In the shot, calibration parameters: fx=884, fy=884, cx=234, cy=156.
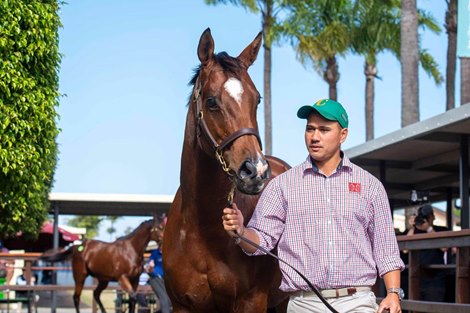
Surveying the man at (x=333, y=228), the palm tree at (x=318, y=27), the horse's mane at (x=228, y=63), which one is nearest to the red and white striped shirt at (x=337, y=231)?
the man at (x=333, y=228)

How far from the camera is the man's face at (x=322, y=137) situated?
14.5ft

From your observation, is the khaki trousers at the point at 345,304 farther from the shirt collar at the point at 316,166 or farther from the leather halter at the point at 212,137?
the leather halter at the point at 212,137

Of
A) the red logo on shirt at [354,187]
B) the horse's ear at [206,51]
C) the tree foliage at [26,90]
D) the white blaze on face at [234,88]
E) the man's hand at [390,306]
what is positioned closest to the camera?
the man's hand at [390,306]

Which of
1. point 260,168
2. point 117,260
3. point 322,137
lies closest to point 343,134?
point 322,137

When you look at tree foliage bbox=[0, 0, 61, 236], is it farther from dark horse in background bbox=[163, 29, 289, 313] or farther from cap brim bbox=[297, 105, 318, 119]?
cap brim bbox=[297, 105, 318, 119]

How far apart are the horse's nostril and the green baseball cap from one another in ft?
1.17

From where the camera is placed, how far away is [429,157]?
45.4ft

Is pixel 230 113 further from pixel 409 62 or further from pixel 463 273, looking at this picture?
pixel 409 62

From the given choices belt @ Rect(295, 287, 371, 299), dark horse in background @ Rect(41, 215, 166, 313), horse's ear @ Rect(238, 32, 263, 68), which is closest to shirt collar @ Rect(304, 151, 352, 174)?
belt @ Rect(295, 287, 371, 299)

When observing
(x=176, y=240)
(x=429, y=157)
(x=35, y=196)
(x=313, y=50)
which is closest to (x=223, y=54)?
(x=176, y=240)

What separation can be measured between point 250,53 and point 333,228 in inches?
63.6

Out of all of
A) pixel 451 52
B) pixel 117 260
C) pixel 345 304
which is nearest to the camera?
pixel 345 304

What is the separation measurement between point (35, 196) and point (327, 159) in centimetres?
1335

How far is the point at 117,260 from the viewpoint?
20.4 metres
